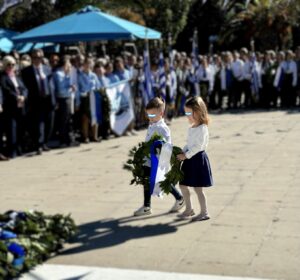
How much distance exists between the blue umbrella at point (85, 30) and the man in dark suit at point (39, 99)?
214cm

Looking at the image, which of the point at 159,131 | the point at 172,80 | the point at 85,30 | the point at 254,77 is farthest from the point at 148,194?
the point at 254,77

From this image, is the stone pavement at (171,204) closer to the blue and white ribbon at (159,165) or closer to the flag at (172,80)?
the blue and white ribbon at (159,165)

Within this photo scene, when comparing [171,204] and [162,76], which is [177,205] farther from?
[162,76]

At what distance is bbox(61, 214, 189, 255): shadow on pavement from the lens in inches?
262

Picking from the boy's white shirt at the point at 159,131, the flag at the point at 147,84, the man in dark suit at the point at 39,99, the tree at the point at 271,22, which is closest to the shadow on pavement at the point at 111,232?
the boy's white shirt at the point at 159,131

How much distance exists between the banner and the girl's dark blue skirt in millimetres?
6838

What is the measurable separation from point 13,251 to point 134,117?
9.63 meters

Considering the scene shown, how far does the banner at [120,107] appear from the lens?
14.2 m

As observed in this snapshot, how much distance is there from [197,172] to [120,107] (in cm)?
752

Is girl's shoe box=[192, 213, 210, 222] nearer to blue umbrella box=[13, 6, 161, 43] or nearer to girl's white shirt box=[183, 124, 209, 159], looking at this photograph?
girl's white shirt box=[183, 124, 209, 159]

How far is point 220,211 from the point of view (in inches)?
309

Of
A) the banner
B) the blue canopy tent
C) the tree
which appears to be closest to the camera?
the banner

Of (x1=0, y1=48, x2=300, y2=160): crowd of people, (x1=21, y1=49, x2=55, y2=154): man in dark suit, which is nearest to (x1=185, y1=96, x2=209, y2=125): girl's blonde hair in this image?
(x1=0, y1=48, x2=300, y2=160): crowd of people

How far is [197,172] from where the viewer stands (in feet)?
24.0
